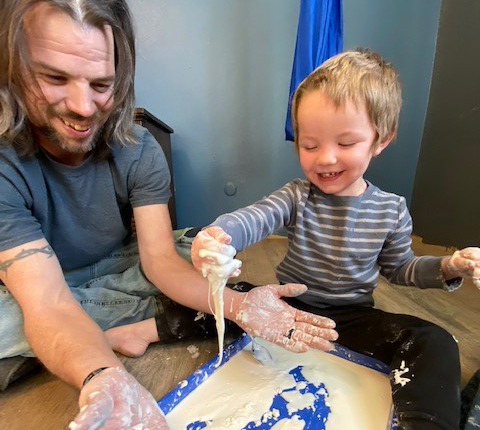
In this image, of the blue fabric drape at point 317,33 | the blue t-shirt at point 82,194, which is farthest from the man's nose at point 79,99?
the blue fabric drape at point 317,33

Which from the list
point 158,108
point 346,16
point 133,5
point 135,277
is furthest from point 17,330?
point 346,16

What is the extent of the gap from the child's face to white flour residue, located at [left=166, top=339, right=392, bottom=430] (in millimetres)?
398

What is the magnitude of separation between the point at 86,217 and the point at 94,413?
1.88 ft

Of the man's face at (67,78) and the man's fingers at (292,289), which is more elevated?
the man's face at (67,78)

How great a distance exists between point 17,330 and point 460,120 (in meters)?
1.62

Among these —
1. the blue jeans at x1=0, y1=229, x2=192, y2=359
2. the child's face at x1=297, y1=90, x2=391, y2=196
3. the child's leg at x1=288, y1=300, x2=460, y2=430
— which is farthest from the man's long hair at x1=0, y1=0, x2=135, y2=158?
the child's leg at x1=288, y1=300, x2=460, y2=430

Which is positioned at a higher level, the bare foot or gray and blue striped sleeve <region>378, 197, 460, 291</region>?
gray and blue striped sleeve <region>378, 197, 460, 291</region>

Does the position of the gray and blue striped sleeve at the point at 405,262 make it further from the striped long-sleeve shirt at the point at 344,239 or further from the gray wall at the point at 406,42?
the gray wall at the point at 406,42

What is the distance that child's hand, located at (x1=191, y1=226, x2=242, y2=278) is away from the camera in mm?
538

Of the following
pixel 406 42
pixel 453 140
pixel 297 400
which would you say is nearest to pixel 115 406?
pixel 297 400

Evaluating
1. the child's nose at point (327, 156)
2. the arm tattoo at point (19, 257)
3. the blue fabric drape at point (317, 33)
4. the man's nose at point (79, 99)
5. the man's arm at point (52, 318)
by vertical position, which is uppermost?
the blue fabric drape at point (317, 33)

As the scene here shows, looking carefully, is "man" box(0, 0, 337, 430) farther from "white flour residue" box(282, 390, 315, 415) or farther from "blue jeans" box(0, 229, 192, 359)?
"white flour residue" box(282, 390, 315, 415)

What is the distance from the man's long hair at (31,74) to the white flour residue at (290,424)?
2.33 ft

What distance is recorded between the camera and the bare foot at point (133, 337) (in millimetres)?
Answer: 864
